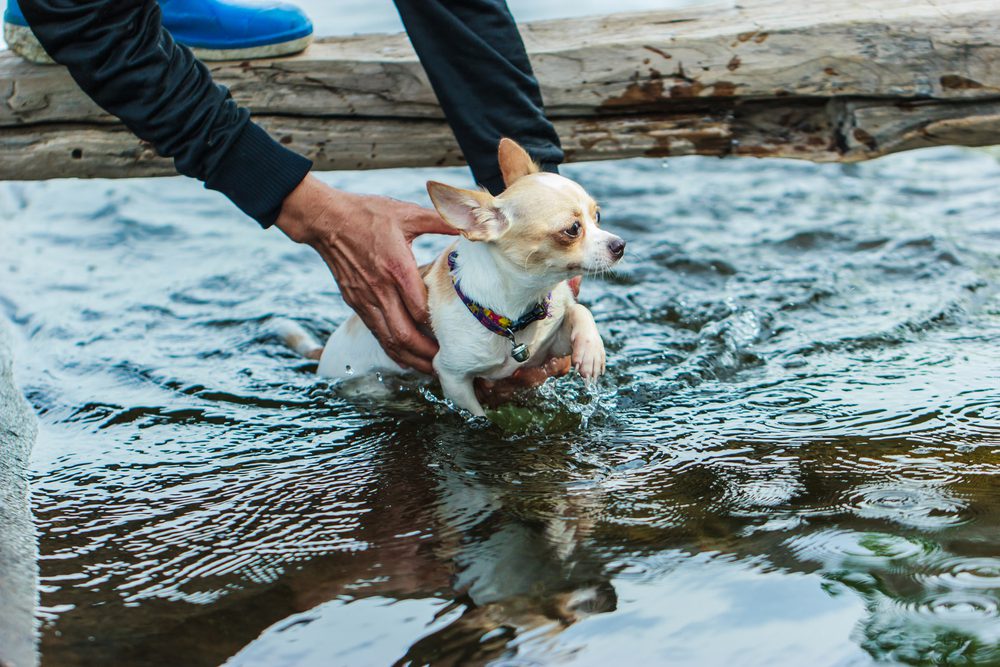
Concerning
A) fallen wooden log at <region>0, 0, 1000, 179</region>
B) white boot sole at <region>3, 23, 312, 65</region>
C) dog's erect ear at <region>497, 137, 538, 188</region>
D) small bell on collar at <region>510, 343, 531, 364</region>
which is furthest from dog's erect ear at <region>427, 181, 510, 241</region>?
white boot sole at <region>3, 23, 312, 65</region>

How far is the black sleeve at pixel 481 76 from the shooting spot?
2938 millimetres

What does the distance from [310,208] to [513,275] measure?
1.87 ft

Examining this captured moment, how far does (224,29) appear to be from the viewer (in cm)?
348

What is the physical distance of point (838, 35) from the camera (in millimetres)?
3535

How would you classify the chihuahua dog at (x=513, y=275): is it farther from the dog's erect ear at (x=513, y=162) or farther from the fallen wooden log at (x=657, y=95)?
the fallen wooden log at (x=657, y=95)

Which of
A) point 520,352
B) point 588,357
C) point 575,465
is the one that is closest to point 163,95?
point 520,352

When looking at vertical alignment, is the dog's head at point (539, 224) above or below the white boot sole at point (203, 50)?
below

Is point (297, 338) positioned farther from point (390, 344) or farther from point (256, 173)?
point (256, 173)


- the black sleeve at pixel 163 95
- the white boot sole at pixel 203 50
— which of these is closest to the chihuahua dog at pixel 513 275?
the black sleeve at pixel 163 95

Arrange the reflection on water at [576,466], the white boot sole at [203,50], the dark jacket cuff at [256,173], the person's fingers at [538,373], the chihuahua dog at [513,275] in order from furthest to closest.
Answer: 1. the white boot sole at [203,50]
2. the person's fingers at [538,373]
3. the dark jacket cuff at [256,173]
4. the chihuahua dog at [513,275]
5. the reflection on water at [576,466]

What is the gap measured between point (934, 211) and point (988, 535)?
2.87 m

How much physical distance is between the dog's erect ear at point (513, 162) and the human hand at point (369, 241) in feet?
0.71

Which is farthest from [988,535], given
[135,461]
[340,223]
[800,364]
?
[135,461]

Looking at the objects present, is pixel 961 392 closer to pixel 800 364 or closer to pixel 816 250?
pixel 800 364
